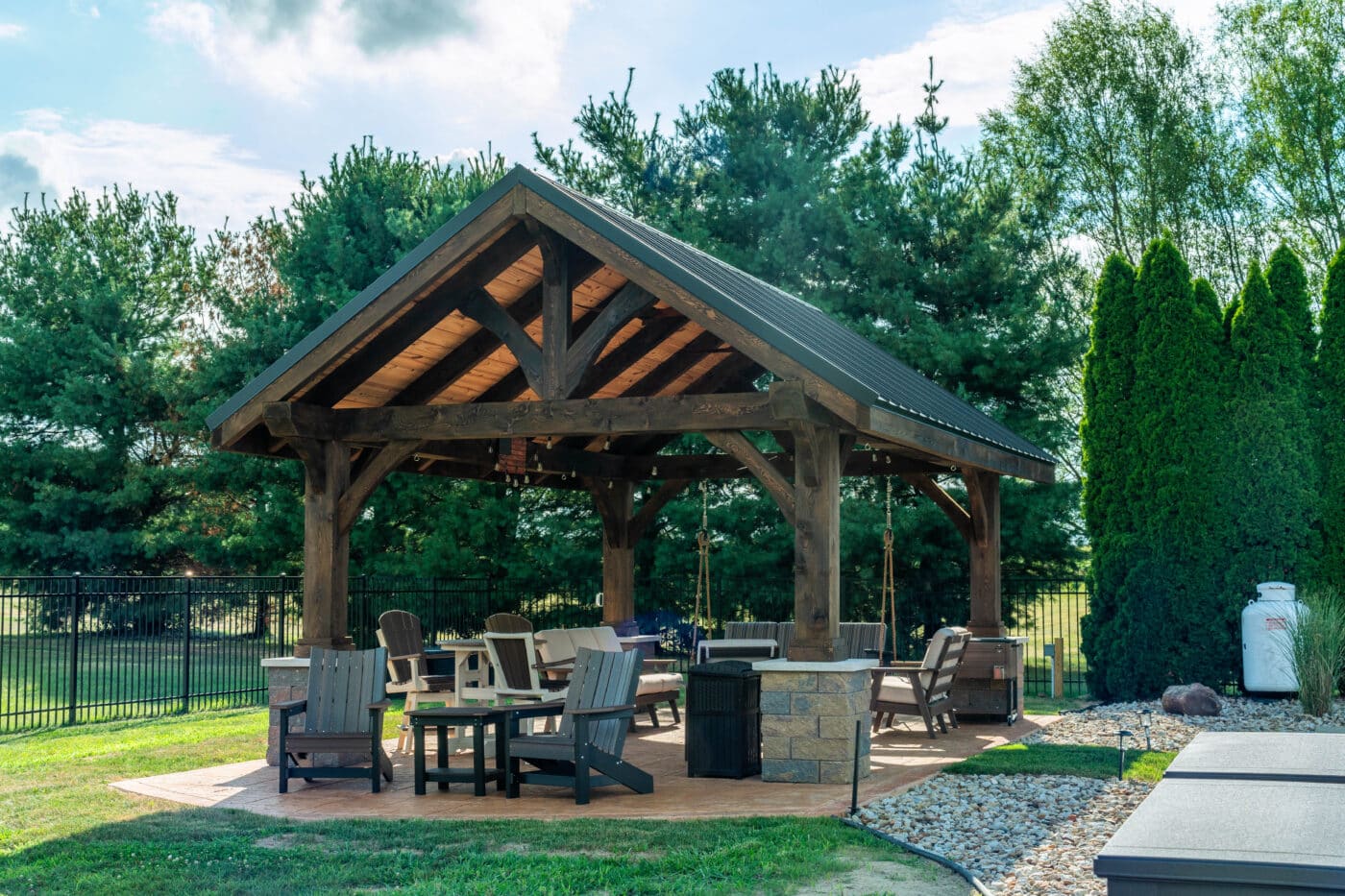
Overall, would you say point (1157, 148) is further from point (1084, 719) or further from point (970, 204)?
point (1084, 719)

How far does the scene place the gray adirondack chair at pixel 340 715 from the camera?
341 inches

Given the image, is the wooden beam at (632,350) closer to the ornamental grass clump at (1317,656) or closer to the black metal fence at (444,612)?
the black metal fence at (444,612)

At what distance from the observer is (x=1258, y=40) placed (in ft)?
79.0

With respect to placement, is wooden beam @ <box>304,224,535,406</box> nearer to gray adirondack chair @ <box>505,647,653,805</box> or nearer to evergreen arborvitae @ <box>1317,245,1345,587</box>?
gray adirondack chair @ <box>505,647,653,805</box>

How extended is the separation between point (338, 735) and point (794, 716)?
3092 mm

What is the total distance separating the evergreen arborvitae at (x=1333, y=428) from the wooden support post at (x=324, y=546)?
32.9 feet

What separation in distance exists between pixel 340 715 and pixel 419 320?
313cm

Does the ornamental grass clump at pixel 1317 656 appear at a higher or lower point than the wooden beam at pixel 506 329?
lower

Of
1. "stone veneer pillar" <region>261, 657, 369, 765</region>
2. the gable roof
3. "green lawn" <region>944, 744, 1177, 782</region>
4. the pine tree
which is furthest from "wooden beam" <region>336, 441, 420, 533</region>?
the pine tree

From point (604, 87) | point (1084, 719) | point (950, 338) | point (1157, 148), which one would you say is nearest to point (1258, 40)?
point (1157, 148)

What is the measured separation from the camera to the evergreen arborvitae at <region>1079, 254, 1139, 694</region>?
14336mm

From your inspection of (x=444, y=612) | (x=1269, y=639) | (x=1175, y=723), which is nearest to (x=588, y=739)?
(x=1175, y=723)

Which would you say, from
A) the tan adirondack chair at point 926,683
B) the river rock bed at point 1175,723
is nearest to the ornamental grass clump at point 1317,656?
the river rock bed at point 1175,723

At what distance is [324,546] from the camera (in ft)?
33.4
